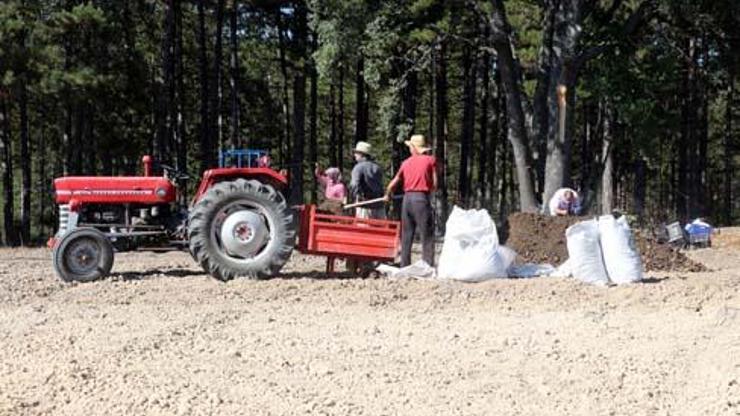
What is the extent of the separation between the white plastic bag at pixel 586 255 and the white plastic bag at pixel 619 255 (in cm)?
7

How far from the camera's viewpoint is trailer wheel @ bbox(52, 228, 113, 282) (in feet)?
35.1

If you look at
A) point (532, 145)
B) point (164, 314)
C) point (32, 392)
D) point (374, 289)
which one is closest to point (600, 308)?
point (374, 289)

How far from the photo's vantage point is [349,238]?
10.7 metres

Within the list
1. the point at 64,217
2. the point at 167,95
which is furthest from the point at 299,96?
the point at 64,217

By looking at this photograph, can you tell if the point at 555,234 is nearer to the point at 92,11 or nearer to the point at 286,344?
the point at 286,344

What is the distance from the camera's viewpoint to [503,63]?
17.2 m

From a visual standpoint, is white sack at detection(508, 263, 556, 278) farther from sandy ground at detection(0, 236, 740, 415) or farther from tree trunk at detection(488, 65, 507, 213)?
tree trunk at detection(488, 65, 507, 213)

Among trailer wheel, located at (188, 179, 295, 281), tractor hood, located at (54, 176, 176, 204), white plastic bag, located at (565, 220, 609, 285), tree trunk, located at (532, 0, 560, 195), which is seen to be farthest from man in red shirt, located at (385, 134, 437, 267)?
tree trunk, located at (532, 0, 560, 195)

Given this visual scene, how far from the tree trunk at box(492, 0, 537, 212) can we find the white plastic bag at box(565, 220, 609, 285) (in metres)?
7.07

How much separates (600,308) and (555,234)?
4671 millimetres

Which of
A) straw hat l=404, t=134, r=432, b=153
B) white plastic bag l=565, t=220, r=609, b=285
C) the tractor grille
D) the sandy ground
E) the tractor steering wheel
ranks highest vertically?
straw hat l=404, t=134, r=432, b=153

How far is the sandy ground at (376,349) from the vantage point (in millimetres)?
5711

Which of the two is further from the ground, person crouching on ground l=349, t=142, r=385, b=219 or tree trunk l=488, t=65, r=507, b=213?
tree trunk l=488, t=65, r=507, b=213

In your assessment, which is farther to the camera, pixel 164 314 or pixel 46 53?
pixel 46 53
